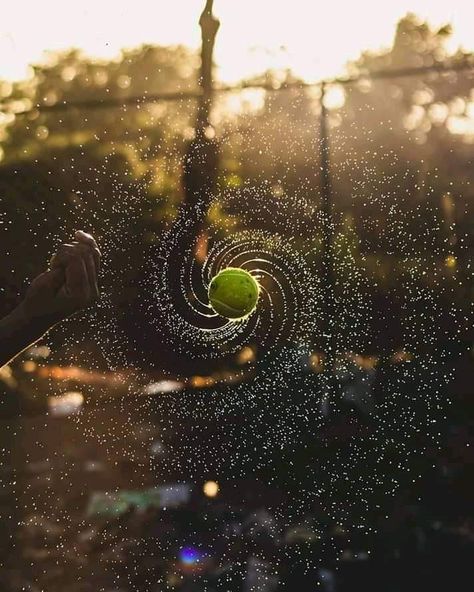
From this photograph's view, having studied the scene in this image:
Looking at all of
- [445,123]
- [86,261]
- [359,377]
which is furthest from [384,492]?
[445,123]

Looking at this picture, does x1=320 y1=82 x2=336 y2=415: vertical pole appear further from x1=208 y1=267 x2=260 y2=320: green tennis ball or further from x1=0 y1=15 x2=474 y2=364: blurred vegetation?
x1=208 y1=267 x2=260 y2=320: green tennis ball

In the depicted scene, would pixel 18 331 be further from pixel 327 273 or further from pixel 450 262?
pixel 450 262

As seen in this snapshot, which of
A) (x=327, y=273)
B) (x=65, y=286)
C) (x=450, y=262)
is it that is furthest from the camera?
(x=450, y=262)

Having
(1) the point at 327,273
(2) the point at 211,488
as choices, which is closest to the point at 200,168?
(1) the point at 327,273

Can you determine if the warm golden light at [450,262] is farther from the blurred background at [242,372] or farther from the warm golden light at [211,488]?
the warm golden light at [211,488]

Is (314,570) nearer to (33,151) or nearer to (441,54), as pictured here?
(33,151)

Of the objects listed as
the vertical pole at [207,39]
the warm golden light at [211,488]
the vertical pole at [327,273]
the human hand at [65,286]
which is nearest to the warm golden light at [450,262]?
Answer: the vertical pole at [327,273]
